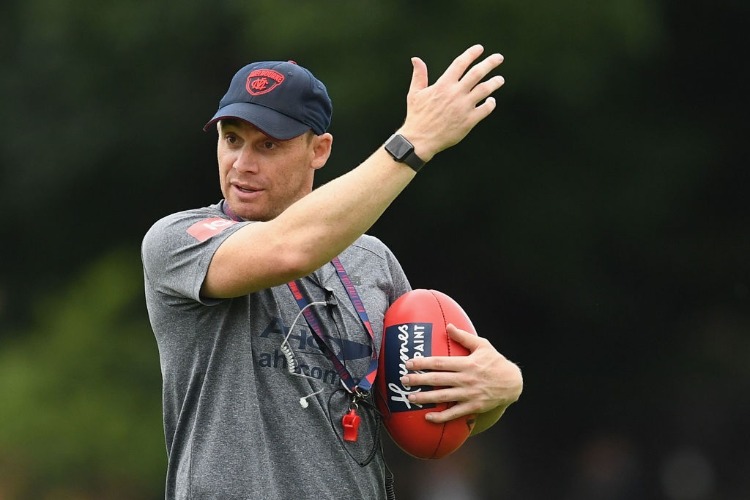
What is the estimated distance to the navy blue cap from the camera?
4355 millimetres

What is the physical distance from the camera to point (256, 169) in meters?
4.38

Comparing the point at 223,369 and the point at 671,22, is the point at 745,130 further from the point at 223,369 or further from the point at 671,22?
the point at 223,369

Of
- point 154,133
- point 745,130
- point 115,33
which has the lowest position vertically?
point 745,130

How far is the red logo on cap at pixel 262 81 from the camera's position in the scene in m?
4.41

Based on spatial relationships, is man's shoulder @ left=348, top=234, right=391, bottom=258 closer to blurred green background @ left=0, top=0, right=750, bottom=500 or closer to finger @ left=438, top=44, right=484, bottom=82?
finger @ left=438, top=44, right=484, bottom=82

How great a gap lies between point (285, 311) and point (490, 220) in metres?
8.63

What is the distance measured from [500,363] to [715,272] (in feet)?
30.0

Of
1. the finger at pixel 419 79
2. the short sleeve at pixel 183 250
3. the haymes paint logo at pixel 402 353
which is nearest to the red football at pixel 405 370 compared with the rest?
the haymes paint logo at pixel 402 353

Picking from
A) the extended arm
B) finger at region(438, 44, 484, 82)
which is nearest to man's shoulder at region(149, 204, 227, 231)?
Answer: the extended arm

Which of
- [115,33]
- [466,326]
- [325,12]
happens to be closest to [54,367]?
[115,33]

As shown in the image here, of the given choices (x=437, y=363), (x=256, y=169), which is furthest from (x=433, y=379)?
(x=256, y=169)

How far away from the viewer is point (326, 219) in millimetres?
3854

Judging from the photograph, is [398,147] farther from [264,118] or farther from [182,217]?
[182,217]

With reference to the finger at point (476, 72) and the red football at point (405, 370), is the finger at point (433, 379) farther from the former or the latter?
the finger at point (476, 72)
